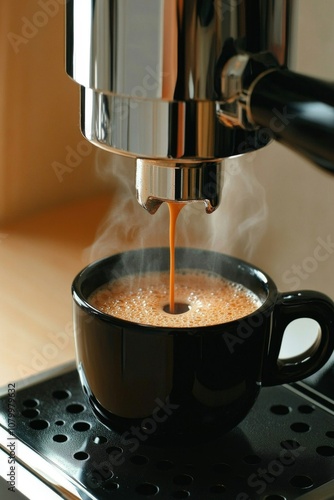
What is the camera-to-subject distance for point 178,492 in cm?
54

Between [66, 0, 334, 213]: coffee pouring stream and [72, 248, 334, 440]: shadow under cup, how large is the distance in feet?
0.35

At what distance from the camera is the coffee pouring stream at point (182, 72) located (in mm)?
443

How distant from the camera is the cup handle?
574 mm

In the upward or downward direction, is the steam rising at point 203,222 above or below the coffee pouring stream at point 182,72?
below

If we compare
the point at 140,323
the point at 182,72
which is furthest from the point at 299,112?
the point at 140,323

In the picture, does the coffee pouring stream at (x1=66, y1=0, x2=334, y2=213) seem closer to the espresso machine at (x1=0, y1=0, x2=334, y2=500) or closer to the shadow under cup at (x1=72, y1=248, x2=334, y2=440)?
the espresso machine at (x1=0, y1=0, x2=334, y2=500)

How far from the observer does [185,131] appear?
464 mm

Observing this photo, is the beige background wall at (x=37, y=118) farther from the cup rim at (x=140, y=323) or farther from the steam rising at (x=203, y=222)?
the cup rim at (x=140, y=323)

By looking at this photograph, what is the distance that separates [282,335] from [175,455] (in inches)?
3.8

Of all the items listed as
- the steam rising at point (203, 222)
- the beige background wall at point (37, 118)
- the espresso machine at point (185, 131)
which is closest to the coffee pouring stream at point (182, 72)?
the espresso machine at point (185, 131)

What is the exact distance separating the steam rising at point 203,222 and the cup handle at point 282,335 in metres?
0.20

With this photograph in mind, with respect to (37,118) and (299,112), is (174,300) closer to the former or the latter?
(299,112)

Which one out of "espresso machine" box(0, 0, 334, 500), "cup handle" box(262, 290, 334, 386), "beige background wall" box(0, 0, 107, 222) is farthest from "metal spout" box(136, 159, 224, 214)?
"beige background wall" box(0, 0, 107, 222)

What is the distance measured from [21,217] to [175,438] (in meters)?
0.43
